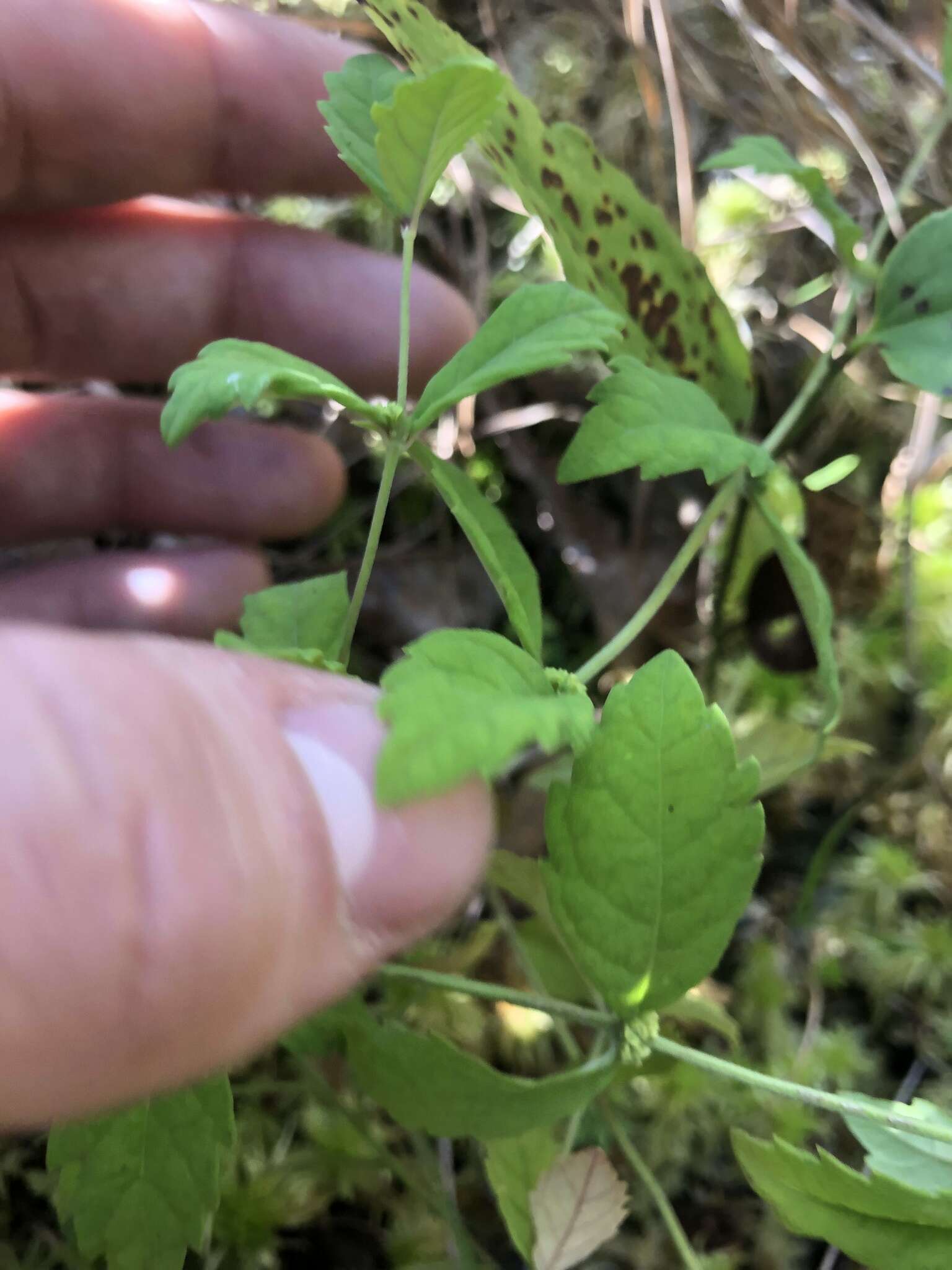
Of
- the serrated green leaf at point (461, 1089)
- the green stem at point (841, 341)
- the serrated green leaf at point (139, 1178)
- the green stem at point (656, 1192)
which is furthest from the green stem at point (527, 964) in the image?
the green stem at point (841, 341)

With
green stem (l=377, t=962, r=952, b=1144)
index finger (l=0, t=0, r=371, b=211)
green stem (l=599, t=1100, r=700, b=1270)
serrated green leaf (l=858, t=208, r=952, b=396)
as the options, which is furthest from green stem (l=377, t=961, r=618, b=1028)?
index finger (l=0, t=0, r=371, b=211)

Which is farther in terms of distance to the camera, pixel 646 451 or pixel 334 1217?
pixel 334 1217

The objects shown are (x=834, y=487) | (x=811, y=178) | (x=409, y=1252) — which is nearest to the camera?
(x=811, y=178)

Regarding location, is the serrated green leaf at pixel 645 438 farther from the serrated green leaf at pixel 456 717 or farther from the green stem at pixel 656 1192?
the green stem at pixel 656 1192

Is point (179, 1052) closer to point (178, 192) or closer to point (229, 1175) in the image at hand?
point (229, 1175)

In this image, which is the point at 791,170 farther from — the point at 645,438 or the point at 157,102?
the point at 157,102

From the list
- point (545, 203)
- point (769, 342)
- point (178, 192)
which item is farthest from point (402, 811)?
point (769, 342)
